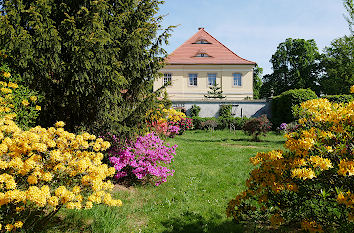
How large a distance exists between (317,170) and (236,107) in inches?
794

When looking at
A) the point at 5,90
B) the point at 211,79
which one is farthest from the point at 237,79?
the point at 5,90

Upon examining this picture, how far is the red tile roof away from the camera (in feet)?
89.7

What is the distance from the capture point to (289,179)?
2592 mm

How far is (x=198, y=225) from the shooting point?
3734mm

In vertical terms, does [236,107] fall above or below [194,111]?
above

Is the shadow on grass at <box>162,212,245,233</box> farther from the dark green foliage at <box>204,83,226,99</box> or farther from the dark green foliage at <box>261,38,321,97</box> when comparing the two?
the dark green foliage at <box>261,38,321,97</box>

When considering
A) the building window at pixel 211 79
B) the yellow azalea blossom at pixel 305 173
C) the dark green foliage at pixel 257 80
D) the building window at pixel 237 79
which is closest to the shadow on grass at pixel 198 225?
the yellow azalea blossom at pixel 305 173

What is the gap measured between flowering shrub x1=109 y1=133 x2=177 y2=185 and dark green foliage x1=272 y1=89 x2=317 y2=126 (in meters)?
14.2

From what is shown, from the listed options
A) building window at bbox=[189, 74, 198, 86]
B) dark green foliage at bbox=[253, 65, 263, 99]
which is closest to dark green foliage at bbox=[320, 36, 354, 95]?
dark green foliage at bbox=[253, 65, 263, 99]

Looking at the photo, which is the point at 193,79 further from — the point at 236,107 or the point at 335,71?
the point at 335,71

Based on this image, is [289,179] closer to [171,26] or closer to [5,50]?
[171,26]

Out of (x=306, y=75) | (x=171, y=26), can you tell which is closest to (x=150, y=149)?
(x=171, y=26)

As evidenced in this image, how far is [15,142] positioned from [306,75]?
42317mm

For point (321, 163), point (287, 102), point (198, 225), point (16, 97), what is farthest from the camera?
point (287, 102)
